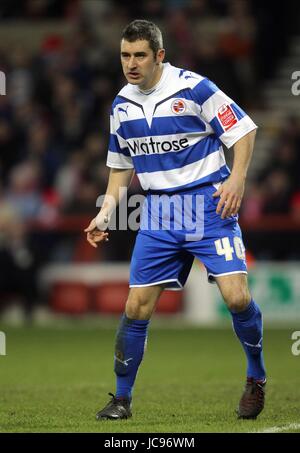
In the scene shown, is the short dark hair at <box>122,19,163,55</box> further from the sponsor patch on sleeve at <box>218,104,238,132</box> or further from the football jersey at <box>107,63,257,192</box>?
the sponsor patch on sleeve at <box>218,104,238,132</box>

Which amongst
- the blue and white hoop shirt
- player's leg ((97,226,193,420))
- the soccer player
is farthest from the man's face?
player's leg ((97,226,193,420))

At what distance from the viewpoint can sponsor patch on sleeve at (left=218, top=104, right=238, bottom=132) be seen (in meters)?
6.84

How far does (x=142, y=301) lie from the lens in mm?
6969

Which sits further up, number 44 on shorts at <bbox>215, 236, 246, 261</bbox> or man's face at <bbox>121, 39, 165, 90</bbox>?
man's face at <bbox>121, 39, 165, 90</bbox>

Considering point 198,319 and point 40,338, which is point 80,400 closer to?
point 40,338

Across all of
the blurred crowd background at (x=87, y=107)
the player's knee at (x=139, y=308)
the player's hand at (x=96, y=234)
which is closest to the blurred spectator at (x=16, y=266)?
the blurred crowd background at (x=87, y=107)

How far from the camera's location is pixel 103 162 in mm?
15883

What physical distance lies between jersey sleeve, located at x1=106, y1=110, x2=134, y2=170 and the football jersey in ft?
0.30

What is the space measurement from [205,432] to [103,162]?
9867 mm

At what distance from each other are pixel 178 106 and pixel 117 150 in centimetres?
53

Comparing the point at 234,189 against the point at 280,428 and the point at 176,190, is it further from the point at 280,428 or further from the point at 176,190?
the point at 280,428

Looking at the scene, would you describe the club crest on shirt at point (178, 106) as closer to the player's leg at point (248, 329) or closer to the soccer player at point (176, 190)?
the soccer player at point (176, 190)

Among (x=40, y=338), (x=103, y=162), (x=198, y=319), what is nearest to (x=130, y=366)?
(x=40, y=338)

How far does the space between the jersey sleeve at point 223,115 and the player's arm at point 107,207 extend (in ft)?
2.32
